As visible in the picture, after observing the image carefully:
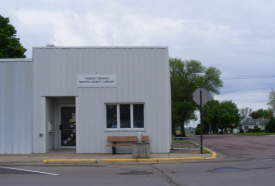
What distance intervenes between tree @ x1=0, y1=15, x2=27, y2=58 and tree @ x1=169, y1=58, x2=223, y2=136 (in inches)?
835

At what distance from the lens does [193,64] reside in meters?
50.4

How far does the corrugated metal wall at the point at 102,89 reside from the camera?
577 inches

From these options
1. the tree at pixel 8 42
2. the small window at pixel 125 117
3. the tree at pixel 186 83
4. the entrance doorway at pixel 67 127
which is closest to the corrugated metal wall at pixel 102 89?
the small window at pixel 125 117

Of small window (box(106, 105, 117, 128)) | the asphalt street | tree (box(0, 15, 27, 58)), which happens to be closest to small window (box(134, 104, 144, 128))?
small window (box(106, 105, 117, 128))

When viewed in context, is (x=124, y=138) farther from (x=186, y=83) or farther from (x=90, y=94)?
(x=186, y=83)

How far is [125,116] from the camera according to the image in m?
14.9

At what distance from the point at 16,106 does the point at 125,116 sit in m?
5.14

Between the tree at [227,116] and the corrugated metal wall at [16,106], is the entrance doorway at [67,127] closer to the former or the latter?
the corrugated metal wall at [16,106]

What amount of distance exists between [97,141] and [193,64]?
3800 centimetres

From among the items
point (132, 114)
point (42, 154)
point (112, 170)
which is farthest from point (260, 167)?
point (42, 154)

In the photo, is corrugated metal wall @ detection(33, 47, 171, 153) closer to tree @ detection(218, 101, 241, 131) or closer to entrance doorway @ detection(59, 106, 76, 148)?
entrance doorway @ detection(59, 106, 76, 148)

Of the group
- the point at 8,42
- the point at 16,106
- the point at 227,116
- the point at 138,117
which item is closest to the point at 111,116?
the point at 138,117

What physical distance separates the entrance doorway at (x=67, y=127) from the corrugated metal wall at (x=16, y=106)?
179 cm

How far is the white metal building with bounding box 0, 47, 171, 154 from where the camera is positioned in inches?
577
